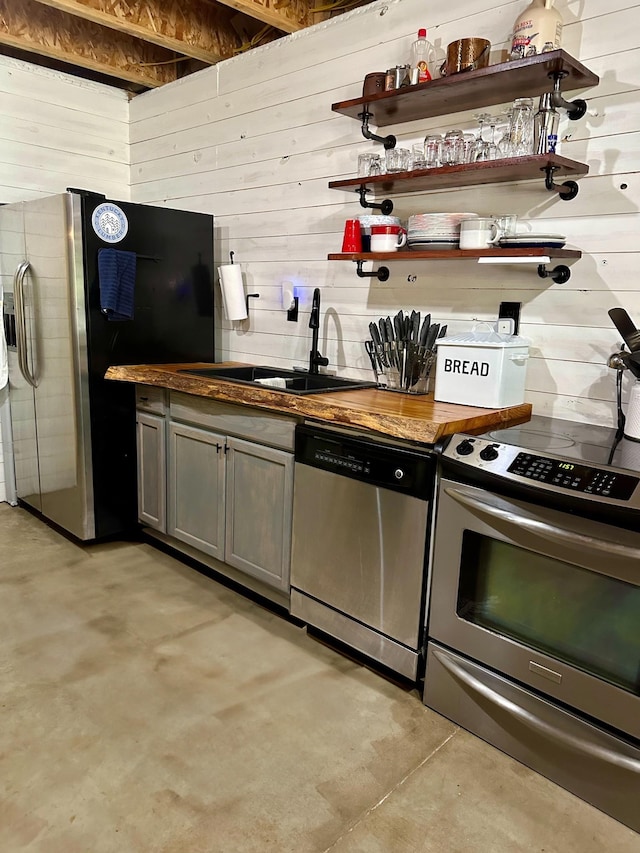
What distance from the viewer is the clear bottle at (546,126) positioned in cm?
204

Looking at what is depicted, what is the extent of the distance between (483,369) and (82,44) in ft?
10.0

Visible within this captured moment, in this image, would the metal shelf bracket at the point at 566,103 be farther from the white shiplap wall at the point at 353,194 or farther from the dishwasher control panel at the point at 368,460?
the dishwasher control panel at the point at 368,460

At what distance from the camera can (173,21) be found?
3.20m

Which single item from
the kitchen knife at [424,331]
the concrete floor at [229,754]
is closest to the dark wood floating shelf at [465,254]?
the kitchen knife at [424,331]

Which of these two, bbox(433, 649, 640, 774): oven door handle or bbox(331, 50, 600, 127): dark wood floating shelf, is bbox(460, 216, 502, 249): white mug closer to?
bbox(331, 50, 600, 127): dark wood floating shelf

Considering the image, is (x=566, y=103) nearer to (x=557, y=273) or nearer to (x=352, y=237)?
(x=557, y=273)

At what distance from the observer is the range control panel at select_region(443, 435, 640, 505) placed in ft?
5.04

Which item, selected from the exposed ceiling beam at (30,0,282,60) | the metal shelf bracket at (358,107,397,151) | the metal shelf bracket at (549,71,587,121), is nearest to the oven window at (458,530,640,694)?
the metal shelf bracket at (549,71,587,121)

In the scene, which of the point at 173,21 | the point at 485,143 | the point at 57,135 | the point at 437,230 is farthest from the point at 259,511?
the point at 57,135

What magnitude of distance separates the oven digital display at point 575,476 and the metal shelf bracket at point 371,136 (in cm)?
156

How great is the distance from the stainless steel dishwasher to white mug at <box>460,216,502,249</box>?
804 millimetres

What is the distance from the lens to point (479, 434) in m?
2.02

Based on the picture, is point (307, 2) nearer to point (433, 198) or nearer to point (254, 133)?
point (254, 133)

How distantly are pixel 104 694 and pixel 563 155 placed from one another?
2453 millimetres
